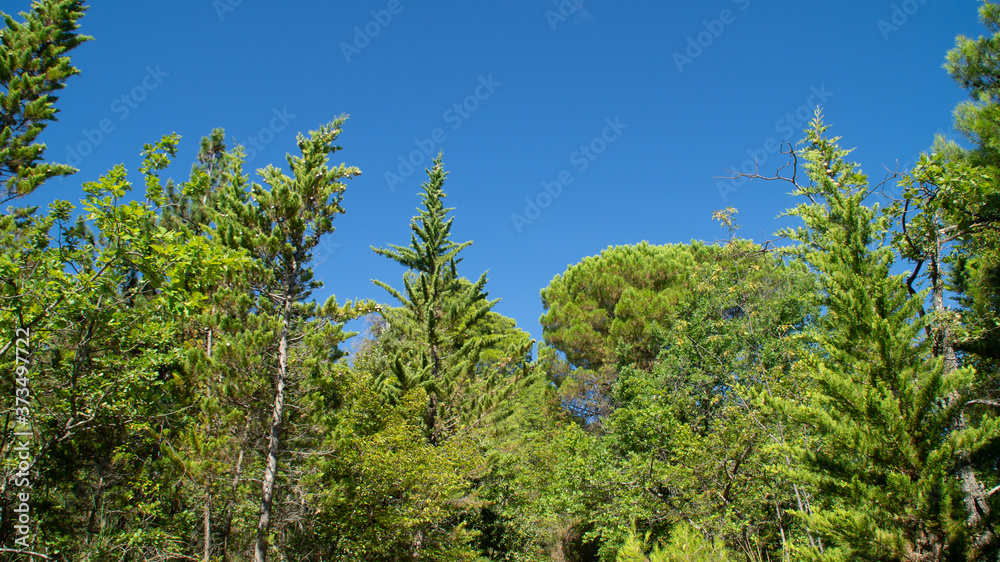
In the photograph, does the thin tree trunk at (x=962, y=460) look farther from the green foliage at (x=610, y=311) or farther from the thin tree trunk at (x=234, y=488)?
the green foliage at (x=610, y=311)

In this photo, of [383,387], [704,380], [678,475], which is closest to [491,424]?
[383,387]

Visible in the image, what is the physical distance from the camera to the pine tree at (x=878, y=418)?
13.7 feet

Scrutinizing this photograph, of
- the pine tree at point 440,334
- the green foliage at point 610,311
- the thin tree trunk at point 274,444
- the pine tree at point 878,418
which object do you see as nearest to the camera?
the pine tree at point 878,418

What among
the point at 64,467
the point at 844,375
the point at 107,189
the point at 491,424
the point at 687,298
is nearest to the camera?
the point at 107,189

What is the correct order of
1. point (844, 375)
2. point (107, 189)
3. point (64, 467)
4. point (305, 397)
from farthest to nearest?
1. point (305, 397)
2. point (64, 467)
3. point (844, 375)
4. point (107, 189)

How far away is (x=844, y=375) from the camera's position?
4664mm

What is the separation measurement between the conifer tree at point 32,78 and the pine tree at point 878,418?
48.5 feet

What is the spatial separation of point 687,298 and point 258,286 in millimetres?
14359

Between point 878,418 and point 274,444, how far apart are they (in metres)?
9.03

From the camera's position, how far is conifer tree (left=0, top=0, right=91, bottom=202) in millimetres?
10734

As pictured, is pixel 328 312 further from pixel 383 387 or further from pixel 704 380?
pixel 704 380

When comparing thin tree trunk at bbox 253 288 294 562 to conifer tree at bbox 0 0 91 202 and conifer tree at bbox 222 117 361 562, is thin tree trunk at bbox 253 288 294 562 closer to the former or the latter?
conifer tree at bbox 222 117 361 562

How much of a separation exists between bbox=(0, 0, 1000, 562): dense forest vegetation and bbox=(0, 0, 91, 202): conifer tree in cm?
7

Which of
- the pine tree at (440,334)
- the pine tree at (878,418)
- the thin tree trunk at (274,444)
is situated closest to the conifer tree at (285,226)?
the thin tree trunk at (274,444)
